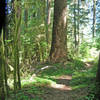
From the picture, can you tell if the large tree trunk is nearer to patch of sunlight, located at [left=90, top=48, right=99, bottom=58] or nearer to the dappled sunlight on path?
the dappled sunlight on path

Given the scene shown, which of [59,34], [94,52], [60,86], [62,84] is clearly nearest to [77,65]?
[59,34]

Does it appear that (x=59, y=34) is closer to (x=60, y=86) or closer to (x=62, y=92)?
(x=60, y=86)

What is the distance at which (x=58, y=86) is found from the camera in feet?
18.5

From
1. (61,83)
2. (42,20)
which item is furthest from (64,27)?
(61,83)

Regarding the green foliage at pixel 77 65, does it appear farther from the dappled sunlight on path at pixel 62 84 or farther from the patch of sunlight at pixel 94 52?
the patch of sunlight at pixel 94 52

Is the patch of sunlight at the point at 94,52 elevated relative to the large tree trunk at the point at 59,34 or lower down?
lower down

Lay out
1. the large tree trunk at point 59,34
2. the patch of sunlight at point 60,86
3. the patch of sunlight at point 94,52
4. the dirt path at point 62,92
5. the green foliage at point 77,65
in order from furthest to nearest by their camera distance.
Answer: the patch of sunlight at point 94,52 < the large tree trunk at point 59,34 < the green foliage at point 77,65 < the patch of sunlight at point 60,86 < the dirt path at point 62,92

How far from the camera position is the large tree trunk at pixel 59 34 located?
29.2ft

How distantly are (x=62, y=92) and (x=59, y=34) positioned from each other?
467 cm

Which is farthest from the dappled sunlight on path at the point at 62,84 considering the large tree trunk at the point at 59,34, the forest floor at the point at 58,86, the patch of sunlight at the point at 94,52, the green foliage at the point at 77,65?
the patch of sunlight at the point at 94,52

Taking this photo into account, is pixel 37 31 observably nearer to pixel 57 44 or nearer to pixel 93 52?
pixel 57 44

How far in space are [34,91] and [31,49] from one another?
16.1 ft

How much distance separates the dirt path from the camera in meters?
4.34

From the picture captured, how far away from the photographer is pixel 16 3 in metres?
3.75
